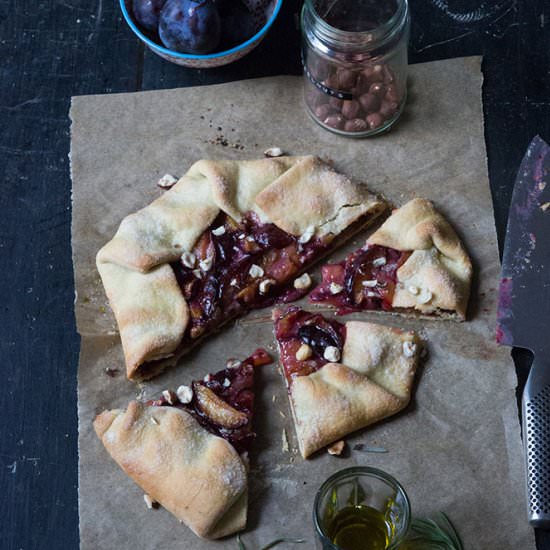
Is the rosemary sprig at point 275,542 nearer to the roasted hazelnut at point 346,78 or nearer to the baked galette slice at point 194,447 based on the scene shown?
the baked galette slice at point 194,447

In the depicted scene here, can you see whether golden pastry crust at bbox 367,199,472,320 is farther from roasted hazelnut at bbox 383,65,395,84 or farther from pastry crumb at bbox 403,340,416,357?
roasted hazelnut at bbox 383,65,395,84

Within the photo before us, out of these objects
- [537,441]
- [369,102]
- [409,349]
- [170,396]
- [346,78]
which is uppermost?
[346,78]

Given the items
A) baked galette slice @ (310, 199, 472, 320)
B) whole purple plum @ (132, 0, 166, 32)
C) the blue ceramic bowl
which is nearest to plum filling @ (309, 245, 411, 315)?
baked galette slice @ (310, 199, 472, 320)

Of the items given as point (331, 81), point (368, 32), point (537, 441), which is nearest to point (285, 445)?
point (537, 441)

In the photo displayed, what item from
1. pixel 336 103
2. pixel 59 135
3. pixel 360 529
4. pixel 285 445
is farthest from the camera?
pixel 59 135

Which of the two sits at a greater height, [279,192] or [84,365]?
[279,192]

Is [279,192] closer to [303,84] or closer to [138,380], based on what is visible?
[303,84]

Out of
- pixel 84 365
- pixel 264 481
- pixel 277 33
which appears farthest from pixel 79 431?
pixel 277 33

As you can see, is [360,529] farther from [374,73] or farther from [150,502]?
[374,73]
